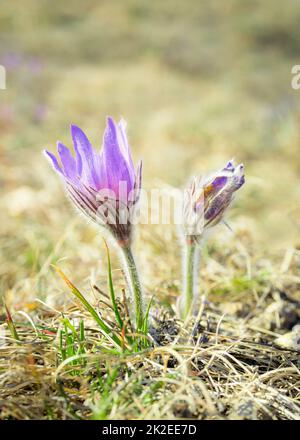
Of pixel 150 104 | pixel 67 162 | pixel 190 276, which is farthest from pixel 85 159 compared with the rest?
pixel 150 104

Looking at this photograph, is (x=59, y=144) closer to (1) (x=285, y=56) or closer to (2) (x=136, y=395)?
(2) (x=136, y=395)

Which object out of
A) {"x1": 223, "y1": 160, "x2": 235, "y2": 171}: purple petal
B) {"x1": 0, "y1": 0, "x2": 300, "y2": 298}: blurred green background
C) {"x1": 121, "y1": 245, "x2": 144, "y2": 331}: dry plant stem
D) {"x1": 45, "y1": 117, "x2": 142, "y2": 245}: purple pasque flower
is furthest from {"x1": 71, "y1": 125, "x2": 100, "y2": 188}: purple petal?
{"x1": 0, "y1": 0, "x2": 300, "y2": 298}: blurred green background

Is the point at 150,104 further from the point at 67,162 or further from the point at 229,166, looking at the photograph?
the point at 67,162

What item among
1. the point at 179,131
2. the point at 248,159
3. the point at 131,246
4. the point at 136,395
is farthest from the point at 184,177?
the point at 136,395

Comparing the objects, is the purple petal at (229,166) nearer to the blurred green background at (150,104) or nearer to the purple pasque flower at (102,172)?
the purple pasque flower at (102,172)

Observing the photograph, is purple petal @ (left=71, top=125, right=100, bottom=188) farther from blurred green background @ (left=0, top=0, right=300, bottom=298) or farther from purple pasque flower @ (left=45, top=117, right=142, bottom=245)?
blurred green background @ (left=0, top=0, right=300, bottom=298)

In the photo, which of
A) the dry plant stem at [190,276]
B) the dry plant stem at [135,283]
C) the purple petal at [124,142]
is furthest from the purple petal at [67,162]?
the dry plant stem at [190,276]

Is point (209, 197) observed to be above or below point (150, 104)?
below
